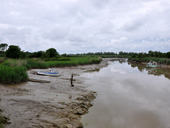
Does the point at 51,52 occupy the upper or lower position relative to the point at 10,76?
upper

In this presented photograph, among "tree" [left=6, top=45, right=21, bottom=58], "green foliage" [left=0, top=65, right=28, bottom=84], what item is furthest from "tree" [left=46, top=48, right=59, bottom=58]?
"green foliage" [left=0, top=65, right=28, bottom=84]

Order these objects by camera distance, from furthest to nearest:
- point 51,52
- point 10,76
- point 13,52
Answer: point 51,52
point 13,52
point 10,76

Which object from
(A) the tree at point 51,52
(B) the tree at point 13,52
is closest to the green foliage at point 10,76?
(B) the tree at point 13,52

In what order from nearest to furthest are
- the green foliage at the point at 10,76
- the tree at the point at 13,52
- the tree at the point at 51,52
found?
the green foliage at the point at 10,76, the tree at the point at 13,52, the tree at the point at 51,52

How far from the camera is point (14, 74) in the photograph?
1593 centimetres

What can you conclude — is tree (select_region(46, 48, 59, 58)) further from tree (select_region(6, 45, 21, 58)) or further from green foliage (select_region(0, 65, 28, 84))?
green foliage (select_region(0, 65, 28, 84))

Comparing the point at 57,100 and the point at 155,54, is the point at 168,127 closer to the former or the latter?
the point at 57,100

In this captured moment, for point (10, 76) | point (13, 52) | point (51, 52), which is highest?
point (51, 52)

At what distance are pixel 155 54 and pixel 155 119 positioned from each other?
249 ft

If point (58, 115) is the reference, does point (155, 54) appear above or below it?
Result: above

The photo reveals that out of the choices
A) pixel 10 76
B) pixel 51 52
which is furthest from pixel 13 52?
pixel 10 76

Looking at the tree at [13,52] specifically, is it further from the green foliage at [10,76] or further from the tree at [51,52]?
the green foliage at [10,76]

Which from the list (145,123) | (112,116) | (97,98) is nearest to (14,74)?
(97,98)

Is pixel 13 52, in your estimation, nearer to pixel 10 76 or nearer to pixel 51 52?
pixel 51 52
